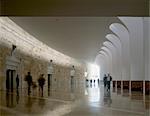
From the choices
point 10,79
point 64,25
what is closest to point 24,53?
point 10,79

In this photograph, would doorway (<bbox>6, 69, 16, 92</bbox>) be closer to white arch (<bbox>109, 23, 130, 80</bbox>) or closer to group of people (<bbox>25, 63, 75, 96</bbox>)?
group of people (<bbox>25, 63, 75, 96</bbox>)

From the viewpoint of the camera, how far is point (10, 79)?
728 inches

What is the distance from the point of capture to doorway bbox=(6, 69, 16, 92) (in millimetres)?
18109

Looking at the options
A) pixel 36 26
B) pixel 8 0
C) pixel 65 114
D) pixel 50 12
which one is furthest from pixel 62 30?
pixel 65 114

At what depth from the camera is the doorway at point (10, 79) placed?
1811 centimetres

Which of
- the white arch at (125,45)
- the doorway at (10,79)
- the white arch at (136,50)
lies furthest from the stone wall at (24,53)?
the white arch at (136,50)

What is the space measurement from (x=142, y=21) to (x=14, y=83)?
8454mm

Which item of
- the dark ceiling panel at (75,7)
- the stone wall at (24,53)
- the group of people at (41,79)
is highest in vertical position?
the dark ceiling panel at (75,7)

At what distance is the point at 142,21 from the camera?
17.7 meters

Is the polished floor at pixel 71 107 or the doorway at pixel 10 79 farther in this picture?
the doorway at pixel 10 79

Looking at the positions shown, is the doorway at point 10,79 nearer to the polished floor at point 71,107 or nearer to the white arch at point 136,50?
the polished floor at point 71,107

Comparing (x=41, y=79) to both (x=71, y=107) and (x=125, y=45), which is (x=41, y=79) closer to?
(x=125, y=45)

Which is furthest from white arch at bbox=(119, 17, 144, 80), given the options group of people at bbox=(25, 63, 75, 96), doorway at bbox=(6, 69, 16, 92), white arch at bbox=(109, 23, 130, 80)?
doorway at bbox=(6, 69, 16, 92)

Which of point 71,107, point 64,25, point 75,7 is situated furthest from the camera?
point 64,25
